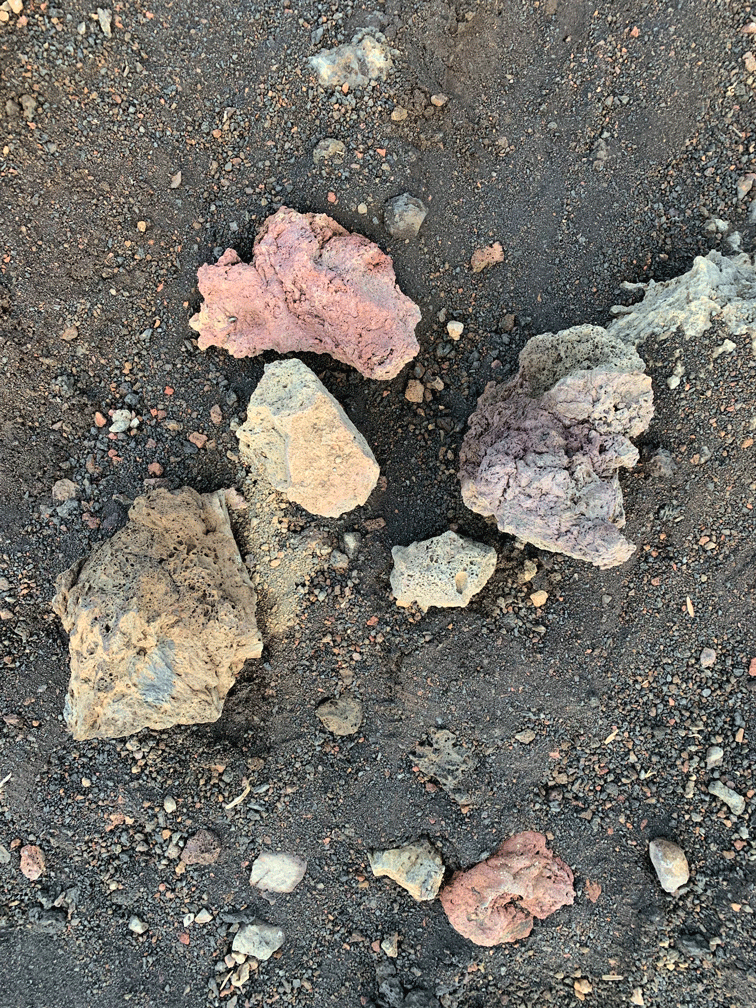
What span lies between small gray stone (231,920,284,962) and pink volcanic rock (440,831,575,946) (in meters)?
0.80

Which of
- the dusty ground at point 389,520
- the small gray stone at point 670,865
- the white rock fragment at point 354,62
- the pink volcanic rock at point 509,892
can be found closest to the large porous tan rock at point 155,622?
the dusty ground at point 389,520

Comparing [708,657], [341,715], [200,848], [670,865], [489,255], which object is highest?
[489,255]

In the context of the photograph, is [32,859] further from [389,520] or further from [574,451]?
[574,451]

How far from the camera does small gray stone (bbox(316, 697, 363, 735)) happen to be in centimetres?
278

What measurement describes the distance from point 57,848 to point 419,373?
2765mm

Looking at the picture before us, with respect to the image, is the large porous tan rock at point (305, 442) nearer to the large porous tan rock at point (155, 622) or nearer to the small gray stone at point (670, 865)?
the large porous tan rock at point (155, 622)

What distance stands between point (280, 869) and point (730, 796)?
6.74ft

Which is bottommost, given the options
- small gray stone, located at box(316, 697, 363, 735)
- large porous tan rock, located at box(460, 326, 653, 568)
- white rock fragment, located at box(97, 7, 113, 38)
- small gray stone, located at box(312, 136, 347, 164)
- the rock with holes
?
small gray stone, located at box(316, 697, 363, 735)

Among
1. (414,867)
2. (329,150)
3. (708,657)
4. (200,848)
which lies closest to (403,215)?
(329,150)

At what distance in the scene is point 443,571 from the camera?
2.56 meters

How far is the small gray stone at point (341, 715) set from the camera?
2.78 m

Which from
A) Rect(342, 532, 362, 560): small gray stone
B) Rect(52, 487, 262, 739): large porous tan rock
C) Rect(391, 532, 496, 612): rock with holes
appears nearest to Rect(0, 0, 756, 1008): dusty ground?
Rect(342, 532, 362, 560): small gray stone

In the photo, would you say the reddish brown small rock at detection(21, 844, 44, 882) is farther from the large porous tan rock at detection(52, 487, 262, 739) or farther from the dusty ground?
the large porous tan rock at detection(52, 487, 262, 739)

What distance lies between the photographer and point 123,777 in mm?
2822
